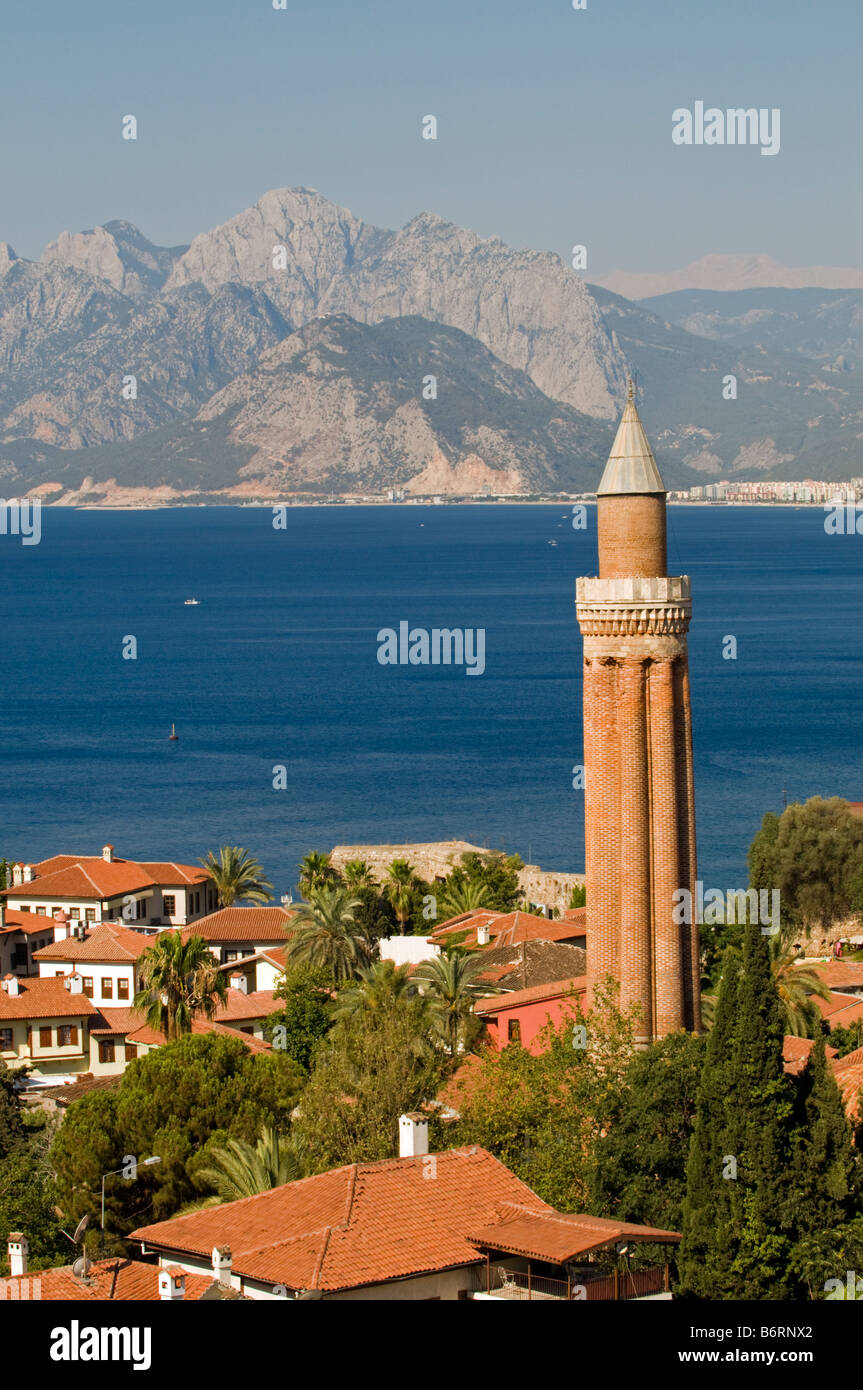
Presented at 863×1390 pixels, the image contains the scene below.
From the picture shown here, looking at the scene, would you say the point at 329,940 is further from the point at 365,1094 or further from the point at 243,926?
the point at 365,1094

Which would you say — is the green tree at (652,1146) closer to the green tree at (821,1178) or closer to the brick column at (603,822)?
the green tree at (821,1178)

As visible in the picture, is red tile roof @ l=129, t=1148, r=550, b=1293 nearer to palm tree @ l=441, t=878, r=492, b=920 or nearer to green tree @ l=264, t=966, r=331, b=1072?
green tree @ l=264, t=966, r=331, b=1072

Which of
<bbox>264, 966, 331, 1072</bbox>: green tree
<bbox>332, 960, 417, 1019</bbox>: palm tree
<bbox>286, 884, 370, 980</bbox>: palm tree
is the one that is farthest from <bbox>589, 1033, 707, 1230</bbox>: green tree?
<bbox>286, 884, 370, 980</bbox>: palm tree

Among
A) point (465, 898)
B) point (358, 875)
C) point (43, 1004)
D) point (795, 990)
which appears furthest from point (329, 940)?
point (795, 990)

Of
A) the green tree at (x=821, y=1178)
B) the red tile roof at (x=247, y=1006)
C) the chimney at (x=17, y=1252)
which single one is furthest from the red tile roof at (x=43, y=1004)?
the green tree at (x=821, y=1178)

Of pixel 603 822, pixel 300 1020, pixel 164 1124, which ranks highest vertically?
pixel 603 822

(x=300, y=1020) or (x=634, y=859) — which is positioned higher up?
(x=634, y=859)
